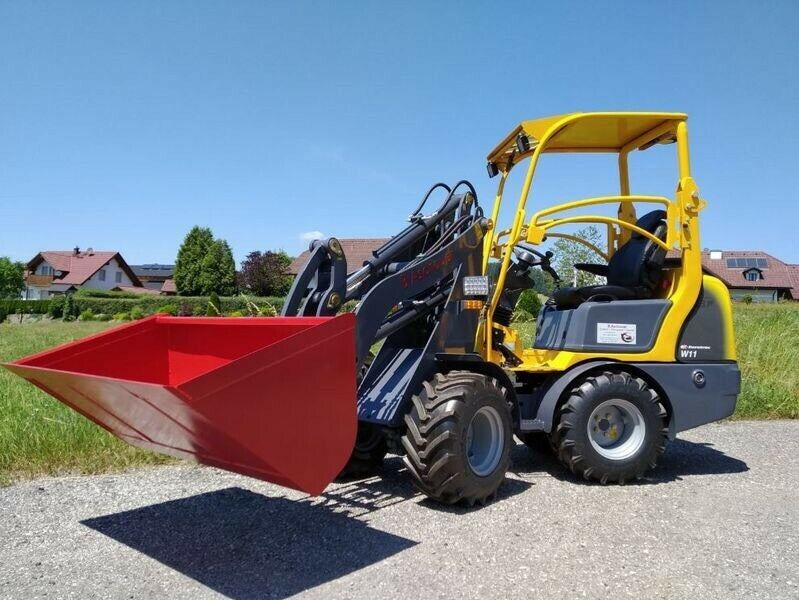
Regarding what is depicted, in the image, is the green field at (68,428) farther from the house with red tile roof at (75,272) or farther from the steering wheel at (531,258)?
the house with red tile roof at (75,272)

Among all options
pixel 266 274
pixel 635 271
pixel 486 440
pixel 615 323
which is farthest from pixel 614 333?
pixel 266 274

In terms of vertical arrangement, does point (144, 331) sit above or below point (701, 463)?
above

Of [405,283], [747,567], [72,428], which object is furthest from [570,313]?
[72,428]

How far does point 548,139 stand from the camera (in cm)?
569

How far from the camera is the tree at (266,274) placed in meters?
46.5

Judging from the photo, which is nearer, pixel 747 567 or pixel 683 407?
pixel 747 567

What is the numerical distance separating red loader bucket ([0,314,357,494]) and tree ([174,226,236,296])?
166ft

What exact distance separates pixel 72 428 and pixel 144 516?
7.12 feet

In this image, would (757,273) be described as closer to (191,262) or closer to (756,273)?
(756,273)

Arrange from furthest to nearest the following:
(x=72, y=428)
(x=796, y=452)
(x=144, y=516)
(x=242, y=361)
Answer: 1. (x=796, y=452)
2. (x=72, y=428)
3. (x=144, y=516)
4. (x=242, y=361)

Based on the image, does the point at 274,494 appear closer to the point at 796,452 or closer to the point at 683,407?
the point at 683,407

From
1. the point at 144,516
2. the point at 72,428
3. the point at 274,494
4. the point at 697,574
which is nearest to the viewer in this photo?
the point at 697,574

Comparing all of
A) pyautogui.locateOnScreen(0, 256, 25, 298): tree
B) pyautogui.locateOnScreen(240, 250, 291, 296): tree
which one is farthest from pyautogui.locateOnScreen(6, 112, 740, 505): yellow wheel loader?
pyautogui.locateOnScreen(0, 256, 25, 298): tree

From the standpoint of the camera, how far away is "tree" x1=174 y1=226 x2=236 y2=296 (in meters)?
54.1
